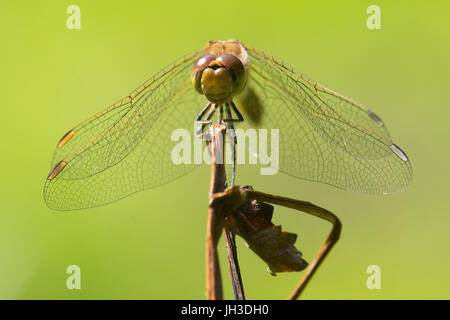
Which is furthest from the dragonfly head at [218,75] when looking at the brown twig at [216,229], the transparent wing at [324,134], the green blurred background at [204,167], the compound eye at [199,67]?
the green blurred background at [204,167]

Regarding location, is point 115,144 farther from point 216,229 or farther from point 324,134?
point 216,229

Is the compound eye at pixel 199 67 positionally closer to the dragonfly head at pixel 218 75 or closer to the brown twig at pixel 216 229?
the dragonfly head at pixel 218 75

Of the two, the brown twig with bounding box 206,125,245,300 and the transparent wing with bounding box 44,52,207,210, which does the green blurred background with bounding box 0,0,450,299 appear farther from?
the brown twig with bounding box 206,125,245,300

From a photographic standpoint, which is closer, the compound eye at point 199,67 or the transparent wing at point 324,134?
the compound eye at point 199,67

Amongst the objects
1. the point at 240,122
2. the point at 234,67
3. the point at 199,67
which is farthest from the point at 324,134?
the point at 199,67

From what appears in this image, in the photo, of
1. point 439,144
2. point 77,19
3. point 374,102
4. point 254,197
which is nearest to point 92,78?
point 77,19

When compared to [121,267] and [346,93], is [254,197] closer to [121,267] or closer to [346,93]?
[121,267]
